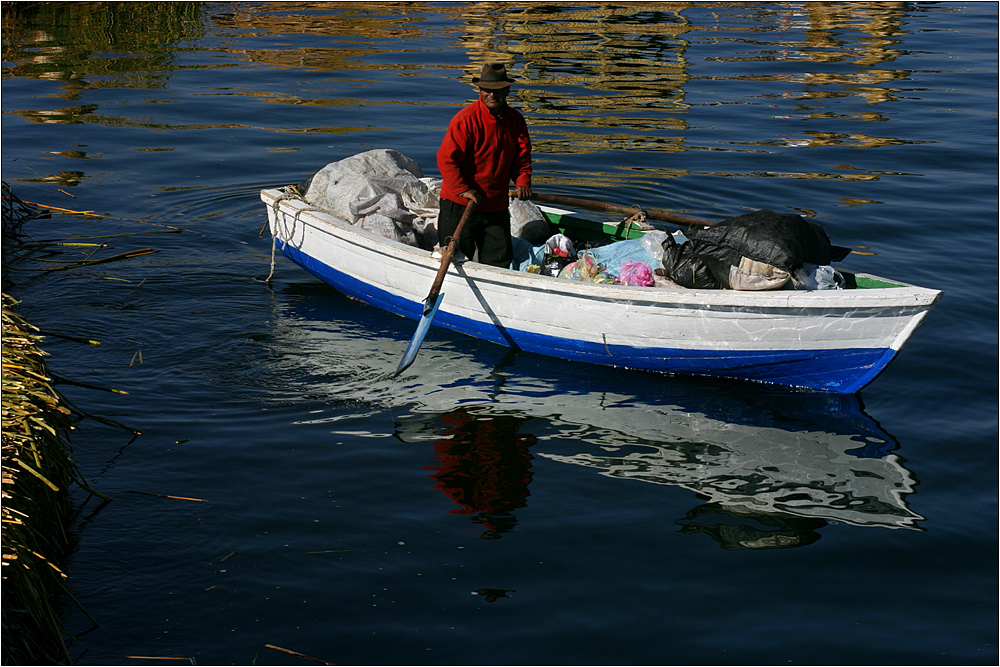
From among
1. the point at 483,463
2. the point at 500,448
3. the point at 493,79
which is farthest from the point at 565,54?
the point at 483,463

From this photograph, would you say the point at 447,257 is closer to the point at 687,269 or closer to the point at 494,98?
the point at 494,98

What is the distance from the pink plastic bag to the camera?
7230 mm

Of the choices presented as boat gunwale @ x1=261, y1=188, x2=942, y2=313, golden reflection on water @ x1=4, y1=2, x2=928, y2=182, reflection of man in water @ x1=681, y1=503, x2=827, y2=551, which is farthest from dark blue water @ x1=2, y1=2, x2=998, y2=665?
boat gunwale @ x1=261, y1=188, x2=942, y2=313

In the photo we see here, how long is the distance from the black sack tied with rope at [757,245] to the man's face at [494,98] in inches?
70.0

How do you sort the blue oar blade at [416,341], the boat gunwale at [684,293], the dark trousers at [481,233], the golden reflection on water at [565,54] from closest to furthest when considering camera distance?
1. the boat gunwale at [684,293]
2. the blue oar blade at [416,341]
3. the dark trousers at [481,233]
4. the golden reflection on water at [565,54]

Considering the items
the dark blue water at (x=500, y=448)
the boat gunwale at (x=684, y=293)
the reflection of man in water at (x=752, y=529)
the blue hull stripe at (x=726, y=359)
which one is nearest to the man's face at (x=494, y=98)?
the boat gunwale at (x=684, y=293)

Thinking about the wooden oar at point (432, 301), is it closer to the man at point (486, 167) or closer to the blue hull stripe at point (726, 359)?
the man at point (486, 167)

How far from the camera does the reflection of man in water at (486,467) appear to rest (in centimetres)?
545

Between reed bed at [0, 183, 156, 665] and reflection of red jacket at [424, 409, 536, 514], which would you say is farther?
reflection of red jacket at [424, 409, 536, 514]

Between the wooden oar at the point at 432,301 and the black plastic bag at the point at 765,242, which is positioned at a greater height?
the black plastic bag at the point at 765,242

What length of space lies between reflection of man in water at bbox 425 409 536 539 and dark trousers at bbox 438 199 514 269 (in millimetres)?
1592

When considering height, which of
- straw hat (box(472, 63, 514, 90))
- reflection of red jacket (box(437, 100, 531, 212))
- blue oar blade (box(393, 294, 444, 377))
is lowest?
blue oar blade (box(393, 294, 444, 377))

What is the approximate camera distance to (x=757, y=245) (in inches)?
263

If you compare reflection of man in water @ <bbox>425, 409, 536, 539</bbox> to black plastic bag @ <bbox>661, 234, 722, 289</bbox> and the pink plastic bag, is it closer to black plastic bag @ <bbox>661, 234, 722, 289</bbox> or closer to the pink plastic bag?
the pink plastic bag
